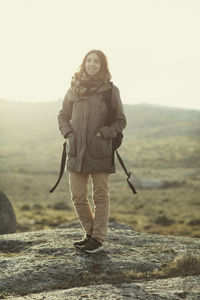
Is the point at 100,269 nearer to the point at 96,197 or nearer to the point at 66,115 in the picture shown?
the point at 96,197

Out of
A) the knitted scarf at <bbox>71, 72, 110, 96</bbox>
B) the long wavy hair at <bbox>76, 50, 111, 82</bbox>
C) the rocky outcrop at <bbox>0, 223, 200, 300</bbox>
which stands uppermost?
the long wavy hair at <bbox>76, 50, 111, 82</bbox>

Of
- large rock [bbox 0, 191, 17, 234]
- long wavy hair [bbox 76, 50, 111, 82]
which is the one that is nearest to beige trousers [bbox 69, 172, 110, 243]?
long wavy hair [bbox 76, 50, 111, 82]

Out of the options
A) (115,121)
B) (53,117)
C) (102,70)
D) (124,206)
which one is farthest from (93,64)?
(53,117)

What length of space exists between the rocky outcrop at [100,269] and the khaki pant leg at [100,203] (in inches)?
12.1

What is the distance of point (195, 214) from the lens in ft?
83.9

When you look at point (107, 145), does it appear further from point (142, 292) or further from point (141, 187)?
point (141, 187)

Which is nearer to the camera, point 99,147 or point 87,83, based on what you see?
point 99,147

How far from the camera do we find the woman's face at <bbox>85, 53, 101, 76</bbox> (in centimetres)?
527

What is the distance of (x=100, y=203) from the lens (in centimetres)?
538

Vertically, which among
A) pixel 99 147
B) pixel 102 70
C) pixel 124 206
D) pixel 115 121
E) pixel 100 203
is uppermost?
pixel 102 70

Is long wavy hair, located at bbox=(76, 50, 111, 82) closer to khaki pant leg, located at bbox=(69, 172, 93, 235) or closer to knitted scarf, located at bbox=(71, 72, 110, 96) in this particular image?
knitted scarf, located at bbox=(71, 72, 110, 96)

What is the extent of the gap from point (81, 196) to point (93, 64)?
5.65 ft

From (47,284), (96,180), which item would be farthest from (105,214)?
(47,284)

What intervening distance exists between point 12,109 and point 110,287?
6742 inches
